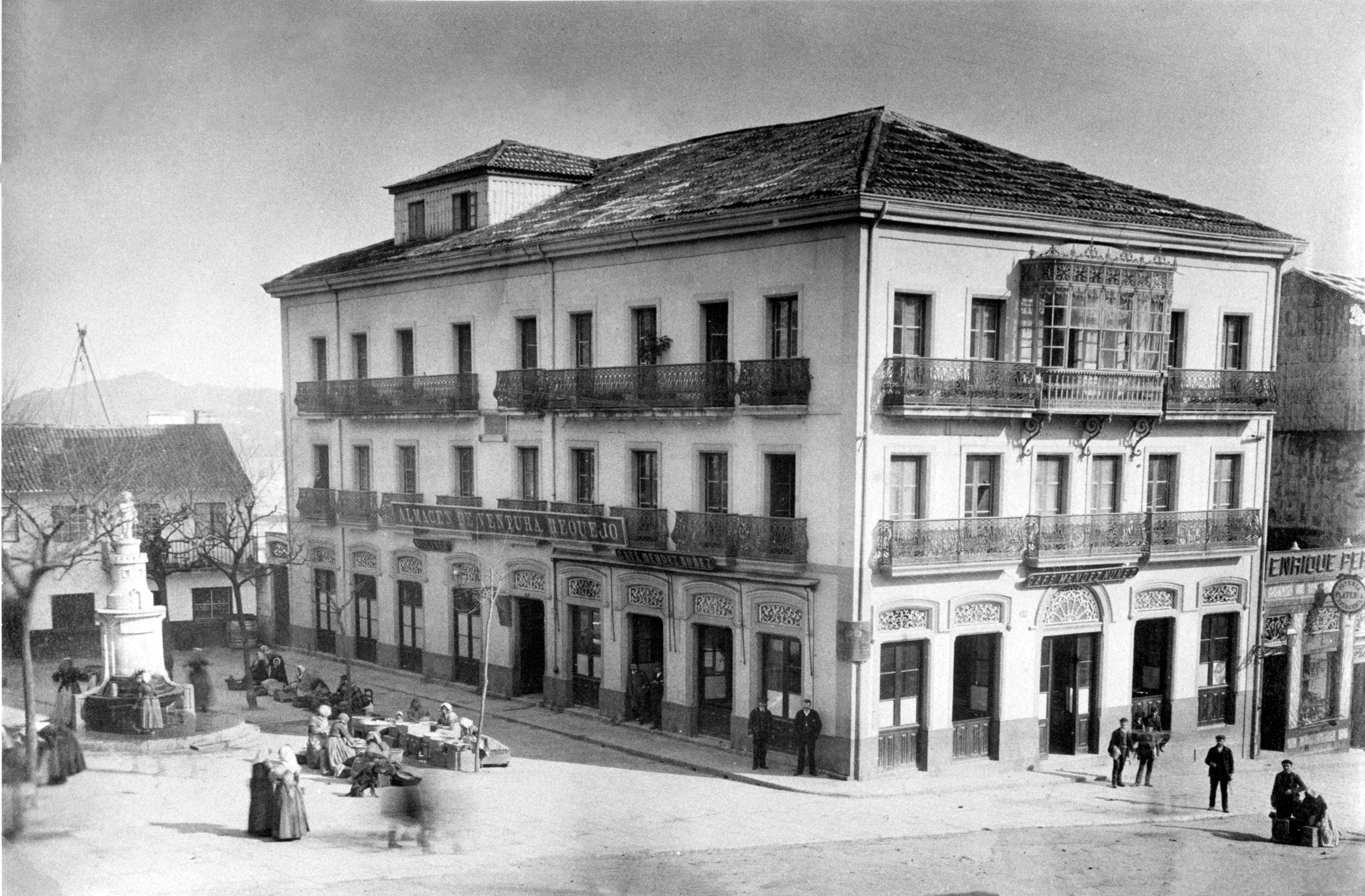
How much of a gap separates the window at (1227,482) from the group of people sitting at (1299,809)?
2.78 metres

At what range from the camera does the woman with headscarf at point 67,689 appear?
11250 millimetres

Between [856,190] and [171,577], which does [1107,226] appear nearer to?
[856,190]

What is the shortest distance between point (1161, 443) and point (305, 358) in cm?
923

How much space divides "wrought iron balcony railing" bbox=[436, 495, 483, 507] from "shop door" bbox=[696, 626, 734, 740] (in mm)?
2778

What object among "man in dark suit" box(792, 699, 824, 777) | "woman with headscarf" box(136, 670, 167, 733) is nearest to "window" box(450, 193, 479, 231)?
"woman with headscarf" box(136, 670, 167, 733)

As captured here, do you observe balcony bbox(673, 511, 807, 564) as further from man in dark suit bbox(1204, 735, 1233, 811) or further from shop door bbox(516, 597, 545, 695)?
man in dark suit bbox(1204, 735, 1233, 811)

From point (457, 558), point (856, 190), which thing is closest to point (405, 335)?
point (457, 558)

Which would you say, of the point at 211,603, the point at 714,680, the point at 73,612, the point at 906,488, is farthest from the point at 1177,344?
the point at 73,612

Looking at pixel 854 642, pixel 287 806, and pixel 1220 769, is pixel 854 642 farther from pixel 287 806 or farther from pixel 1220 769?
pixel 287 806

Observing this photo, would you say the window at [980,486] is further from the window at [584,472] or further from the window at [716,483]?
the window at [584,472]

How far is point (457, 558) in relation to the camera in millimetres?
13156

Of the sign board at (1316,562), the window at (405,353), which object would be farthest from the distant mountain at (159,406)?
the sign board at (1316,562)

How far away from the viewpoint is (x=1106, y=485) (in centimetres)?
1352

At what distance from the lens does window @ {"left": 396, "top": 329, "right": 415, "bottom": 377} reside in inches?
512
